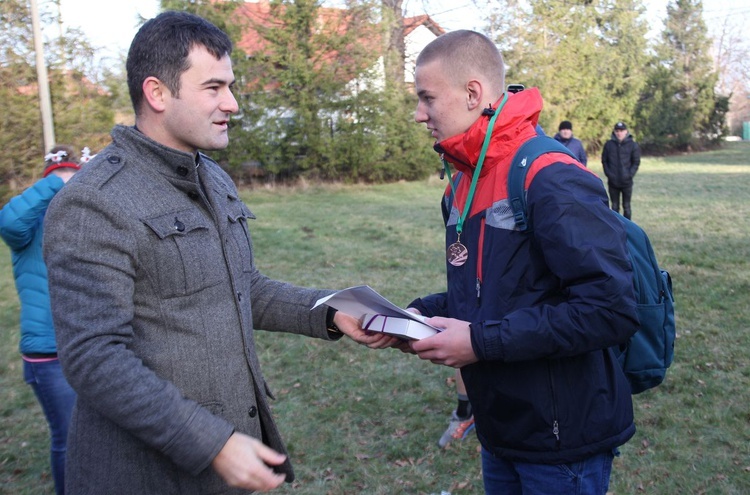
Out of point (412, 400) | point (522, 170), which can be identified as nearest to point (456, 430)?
point (412, 400)

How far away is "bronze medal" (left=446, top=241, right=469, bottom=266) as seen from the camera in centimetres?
232

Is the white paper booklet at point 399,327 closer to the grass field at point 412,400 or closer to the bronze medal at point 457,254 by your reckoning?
the bronze medal at point 457,254

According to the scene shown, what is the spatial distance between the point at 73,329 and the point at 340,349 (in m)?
5.12

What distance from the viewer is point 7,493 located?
172 inches

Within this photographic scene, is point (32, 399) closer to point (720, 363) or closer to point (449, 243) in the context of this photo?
point (449, 243)

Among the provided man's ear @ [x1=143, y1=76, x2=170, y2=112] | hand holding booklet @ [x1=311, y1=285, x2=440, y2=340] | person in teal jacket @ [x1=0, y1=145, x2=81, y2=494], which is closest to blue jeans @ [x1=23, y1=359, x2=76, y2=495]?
person in teal jacket @ [x1=0, y1=145, x2=81, y2=494]

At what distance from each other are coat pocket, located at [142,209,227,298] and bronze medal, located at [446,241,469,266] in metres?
0.80

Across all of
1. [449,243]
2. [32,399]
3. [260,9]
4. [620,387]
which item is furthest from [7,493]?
[260,9]

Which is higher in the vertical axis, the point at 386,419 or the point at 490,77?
the point at 490,77

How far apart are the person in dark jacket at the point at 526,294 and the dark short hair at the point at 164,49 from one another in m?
0.85

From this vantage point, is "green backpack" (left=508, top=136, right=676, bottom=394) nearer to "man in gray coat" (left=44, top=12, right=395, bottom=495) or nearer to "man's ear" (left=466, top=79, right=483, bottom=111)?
"man's ear" (left=466, top=79, right=483, bottom=111)

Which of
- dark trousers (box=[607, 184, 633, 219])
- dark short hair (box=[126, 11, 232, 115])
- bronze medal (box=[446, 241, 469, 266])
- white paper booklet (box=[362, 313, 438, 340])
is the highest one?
dark short hair (box=[126, 11, 232, 115])

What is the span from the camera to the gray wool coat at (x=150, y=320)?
1740mm

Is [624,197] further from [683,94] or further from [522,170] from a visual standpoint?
[683,94]
